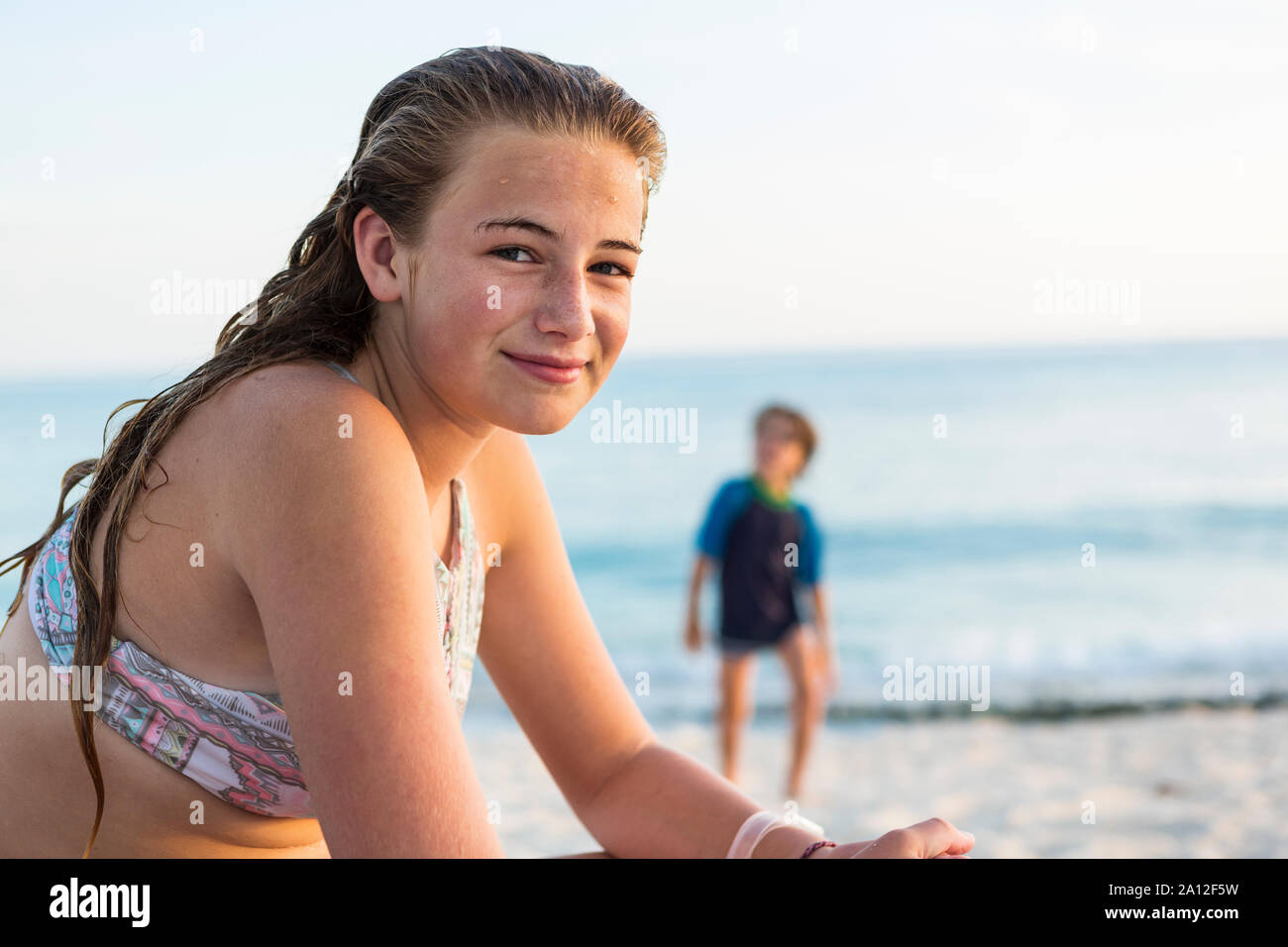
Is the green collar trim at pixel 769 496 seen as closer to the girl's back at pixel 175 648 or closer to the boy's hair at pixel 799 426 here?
the boy's hair at pixel 799 426

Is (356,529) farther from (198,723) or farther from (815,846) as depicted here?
(815,846)

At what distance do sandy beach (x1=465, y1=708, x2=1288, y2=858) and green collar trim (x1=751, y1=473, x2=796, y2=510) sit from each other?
1837 millimetres

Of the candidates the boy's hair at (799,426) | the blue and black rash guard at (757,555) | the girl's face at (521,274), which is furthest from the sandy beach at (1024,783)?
the girl's face at (521,274)

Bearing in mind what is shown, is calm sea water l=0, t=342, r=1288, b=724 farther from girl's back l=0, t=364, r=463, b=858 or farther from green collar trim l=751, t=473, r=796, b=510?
girl's back l=0, t=364, r=463, b=858

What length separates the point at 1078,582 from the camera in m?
15.3

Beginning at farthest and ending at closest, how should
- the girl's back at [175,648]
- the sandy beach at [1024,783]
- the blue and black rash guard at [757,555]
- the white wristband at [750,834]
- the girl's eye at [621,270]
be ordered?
the blue and black rash guard at [757,555], the sandy beach at [1024,783], the white wristband at [750,834], the girl's eye at [621,270], the girl's back at [175,648]

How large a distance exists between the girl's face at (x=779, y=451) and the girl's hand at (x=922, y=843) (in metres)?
5.68

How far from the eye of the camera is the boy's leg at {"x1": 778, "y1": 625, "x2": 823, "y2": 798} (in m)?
7.15

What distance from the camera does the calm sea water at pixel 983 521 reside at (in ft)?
37.1

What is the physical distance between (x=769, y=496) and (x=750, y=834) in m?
5.52

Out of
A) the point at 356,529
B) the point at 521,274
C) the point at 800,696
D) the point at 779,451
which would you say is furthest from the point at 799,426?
the point at 356,529

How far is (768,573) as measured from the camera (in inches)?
279

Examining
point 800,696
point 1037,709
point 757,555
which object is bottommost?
point 1037,709
